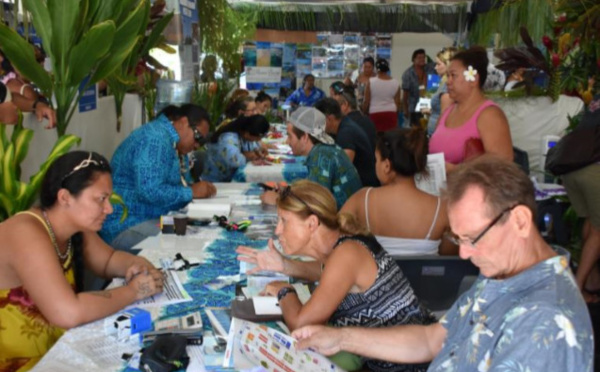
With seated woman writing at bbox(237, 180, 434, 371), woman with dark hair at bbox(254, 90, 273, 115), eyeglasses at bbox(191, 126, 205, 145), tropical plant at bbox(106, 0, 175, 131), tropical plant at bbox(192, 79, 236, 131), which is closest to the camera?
seated woman writing at bbox(237, 180, 434, 371)

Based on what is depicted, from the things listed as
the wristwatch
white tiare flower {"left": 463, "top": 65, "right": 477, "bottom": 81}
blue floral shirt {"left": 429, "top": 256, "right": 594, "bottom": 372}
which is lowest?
the wristwatch

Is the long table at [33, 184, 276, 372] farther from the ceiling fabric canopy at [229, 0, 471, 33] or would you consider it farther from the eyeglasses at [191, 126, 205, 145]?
the ceiling fabric canopy at [229, 0, 471, 33]

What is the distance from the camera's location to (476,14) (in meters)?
9.23

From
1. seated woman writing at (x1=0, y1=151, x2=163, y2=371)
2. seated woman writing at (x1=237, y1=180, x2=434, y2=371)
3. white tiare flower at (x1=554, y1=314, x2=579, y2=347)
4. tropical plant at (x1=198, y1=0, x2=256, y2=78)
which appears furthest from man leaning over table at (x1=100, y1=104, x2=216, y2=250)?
tropical plant at (x1=198, y1=0, x2=256, y2=78)

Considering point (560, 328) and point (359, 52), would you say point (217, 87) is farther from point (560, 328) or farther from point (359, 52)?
point (560, 328)

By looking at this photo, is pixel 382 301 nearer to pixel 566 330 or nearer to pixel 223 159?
pixel 566 330

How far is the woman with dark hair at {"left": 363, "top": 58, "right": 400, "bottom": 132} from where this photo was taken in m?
8.48

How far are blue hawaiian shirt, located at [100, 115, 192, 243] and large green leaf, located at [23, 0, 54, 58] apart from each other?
748 mm

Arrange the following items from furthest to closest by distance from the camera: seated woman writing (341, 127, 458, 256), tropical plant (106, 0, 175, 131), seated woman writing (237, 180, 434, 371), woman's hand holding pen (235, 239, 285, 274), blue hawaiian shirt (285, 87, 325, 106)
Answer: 1. blue hawaiian shirt (285, 87, 325, 106)
2. tropical plant (106, 0, 175, 131)
3. seated woman writing (341, 127, 458, 256)
4. woman's hand holding pen (235, 239, 285, 274)
5. seated woman writing (237, 180, 434, 371)

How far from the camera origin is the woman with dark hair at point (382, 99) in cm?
848

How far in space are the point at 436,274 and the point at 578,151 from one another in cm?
152

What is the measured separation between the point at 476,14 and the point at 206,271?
7.87 m

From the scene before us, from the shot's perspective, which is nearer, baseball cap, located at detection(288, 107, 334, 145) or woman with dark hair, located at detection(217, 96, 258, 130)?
baseball cap, located at detection(288, 107, 334, 145)

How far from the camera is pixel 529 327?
1.27 m
